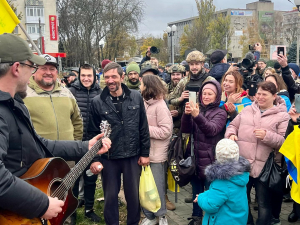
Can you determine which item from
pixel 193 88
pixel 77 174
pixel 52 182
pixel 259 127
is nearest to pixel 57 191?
pixel 52 182

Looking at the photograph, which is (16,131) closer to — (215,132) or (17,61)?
(17,61)

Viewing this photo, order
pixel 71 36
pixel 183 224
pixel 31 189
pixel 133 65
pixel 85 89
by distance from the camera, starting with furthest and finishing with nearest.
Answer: pixel 71 36
pixel 133 65
pixel 85 89
pixel 183 224
pixel 31 189

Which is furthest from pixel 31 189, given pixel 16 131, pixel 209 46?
pixel 209 46

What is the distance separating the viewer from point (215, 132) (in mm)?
4312

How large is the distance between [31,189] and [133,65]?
14.7 feet

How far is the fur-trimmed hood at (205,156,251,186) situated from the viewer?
3.55m

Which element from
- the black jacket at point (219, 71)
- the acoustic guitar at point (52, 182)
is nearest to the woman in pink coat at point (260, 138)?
the black jacket at point (219, 71)

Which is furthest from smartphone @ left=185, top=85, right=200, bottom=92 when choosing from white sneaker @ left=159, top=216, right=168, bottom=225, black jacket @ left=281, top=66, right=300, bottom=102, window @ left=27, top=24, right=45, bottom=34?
window @ left=27, top=24, right=45, bottom=34

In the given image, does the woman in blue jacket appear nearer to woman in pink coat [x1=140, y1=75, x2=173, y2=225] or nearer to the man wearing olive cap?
woman in pink coat [x1=140, y1=75, x2=173, y2=225]

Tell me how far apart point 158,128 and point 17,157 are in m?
2.56

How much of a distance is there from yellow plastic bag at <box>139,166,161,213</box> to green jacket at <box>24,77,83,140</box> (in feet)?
3.68

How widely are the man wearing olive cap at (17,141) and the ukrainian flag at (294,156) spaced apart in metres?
2.55

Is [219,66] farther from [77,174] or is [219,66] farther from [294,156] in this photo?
[77,174]

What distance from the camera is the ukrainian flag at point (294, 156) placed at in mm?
3567
